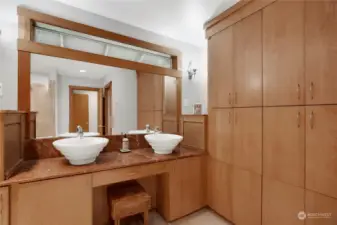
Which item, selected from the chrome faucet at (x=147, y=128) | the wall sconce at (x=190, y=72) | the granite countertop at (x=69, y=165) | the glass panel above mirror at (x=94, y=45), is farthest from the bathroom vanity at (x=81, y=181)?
the wall sconce at (x=190, y=72)

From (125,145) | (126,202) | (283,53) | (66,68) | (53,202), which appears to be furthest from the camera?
(125,145)

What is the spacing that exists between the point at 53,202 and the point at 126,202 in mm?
614

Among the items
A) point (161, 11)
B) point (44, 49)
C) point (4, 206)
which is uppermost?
point (161, 11)

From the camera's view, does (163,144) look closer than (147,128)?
Yes

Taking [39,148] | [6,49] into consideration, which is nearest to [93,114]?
[39,148]

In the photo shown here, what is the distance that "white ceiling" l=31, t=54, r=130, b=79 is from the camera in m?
1.80

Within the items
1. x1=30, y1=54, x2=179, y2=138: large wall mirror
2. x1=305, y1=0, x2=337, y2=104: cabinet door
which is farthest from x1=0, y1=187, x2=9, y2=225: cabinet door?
x1=305, y1=0, x2=337, y2=104: cabinet door

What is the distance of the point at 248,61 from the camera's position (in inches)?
71.3

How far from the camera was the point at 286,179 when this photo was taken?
1500 mm

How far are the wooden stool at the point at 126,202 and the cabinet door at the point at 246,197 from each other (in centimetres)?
95

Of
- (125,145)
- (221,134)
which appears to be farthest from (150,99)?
(221,134)

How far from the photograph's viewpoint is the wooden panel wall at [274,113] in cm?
127

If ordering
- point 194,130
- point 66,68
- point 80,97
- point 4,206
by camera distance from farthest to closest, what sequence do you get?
point 194,130, point 80,97, point 66,68, point 4,206

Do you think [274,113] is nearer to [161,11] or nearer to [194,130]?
[194,130]
